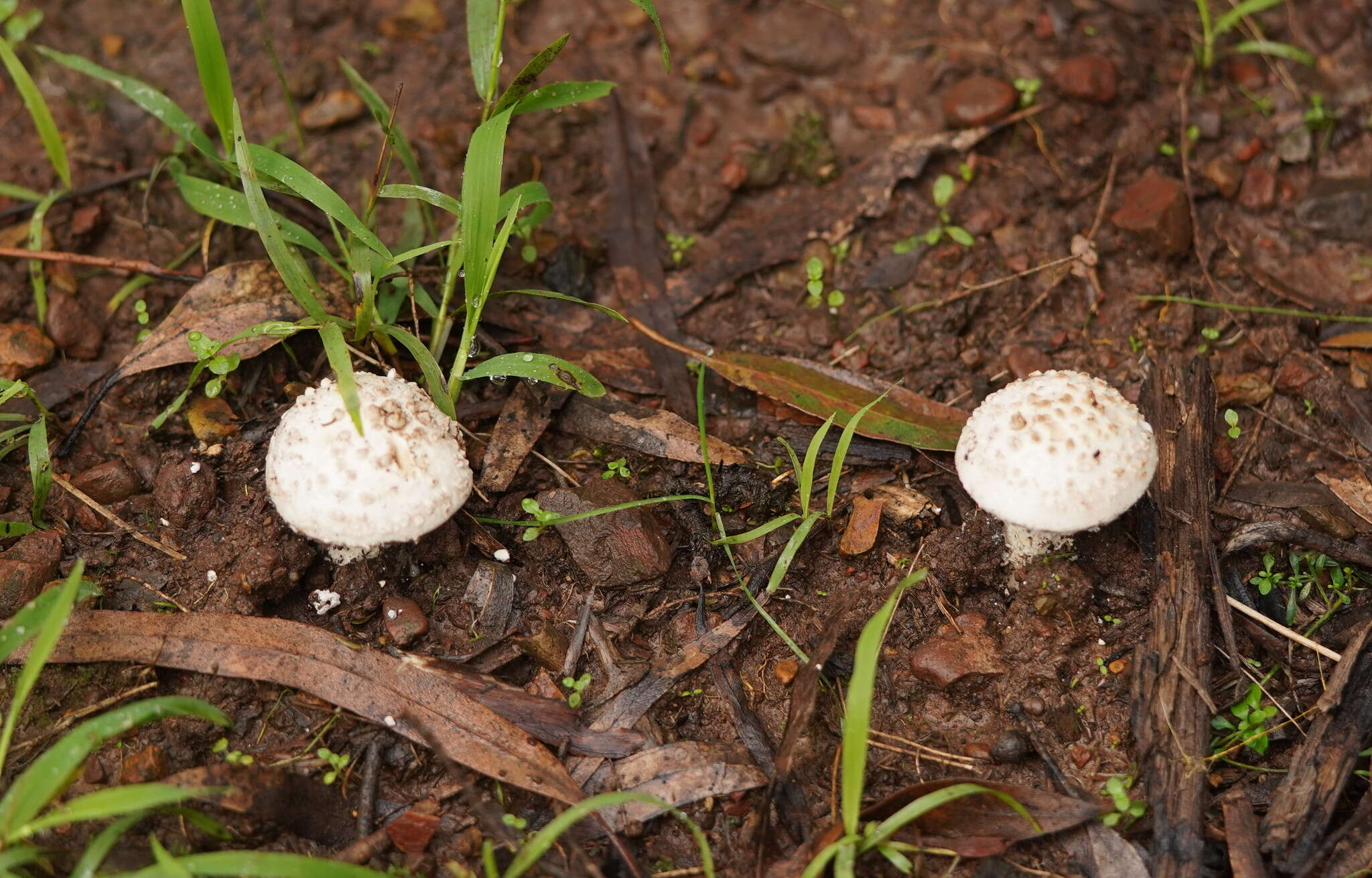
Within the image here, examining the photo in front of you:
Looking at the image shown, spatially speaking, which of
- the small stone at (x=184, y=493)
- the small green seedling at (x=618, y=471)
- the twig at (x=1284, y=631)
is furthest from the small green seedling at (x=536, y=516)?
the twig at (x=1284, y=631)

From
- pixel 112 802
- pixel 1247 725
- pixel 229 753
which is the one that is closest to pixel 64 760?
pixel 112 802

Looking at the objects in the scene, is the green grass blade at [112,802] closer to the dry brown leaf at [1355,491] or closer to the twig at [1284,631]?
the twig at [1284,631]

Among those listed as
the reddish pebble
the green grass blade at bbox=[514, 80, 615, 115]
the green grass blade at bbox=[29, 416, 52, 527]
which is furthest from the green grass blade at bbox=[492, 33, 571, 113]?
the reddish pebble

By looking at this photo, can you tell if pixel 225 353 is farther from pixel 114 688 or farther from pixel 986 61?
pixel 986 61

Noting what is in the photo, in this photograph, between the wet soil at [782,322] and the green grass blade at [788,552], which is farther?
the green grass blade at [788,552]

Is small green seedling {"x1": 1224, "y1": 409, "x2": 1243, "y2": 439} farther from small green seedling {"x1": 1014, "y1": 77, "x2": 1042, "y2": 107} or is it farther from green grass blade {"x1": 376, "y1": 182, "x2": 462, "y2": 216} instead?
green grass blade {"x1": 376, "y1": 182, "x2": 462, "y2": 216}
